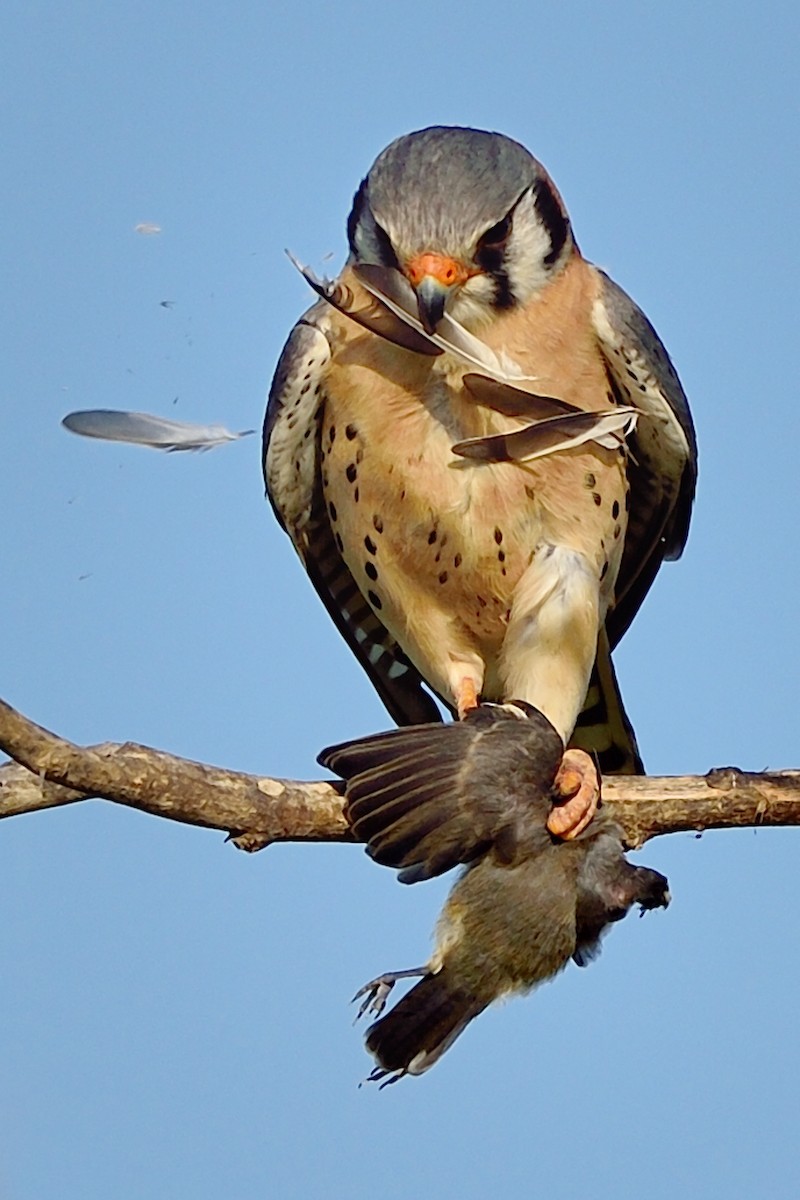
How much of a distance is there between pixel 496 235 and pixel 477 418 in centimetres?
50

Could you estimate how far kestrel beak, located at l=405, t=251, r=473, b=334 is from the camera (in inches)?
180

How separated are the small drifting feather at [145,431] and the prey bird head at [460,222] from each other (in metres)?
0.66

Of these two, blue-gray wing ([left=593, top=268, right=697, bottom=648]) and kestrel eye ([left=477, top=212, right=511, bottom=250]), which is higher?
kestrel eye ([left=477, top=212, right=511, bottom=250])

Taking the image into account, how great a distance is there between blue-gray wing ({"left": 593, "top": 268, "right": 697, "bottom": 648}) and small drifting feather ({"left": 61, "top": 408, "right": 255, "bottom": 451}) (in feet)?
3.81

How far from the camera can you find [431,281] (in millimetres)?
4602

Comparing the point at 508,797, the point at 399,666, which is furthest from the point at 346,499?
the point at 508,797

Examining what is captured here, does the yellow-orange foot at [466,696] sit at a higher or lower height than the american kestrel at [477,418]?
lower

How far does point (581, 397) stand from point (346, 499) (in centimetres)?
74

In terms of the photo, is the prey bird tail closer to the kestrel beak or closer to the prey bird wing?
the prey bird wing

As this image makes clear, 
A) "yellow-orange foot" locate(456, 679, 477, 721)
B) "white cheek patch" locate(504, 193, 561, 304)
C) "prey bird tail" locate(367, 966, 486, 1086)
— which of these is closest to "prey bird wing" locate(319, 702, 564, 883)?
"prey bird tail" locate(367, 966, 486, 1086)

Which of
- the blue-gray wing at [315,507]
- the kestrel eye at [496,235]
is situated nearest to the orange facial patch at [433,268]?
the kestrel eye at [496,235]

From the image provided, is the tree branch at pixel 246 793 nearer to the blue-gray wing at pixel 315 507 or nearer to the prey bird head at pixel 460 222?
the prey bird head at pixel 460 222

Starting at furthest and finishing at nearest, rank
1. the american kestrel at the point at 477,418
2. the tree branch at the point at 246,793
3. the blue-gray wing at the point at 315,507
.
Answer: the blue-gray wing at the point at 315,507 → the american kestrel at the point at 477,418 → the tree branch at the point at 246,793

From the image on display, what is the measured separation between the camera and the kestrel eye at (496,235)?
4.77m
